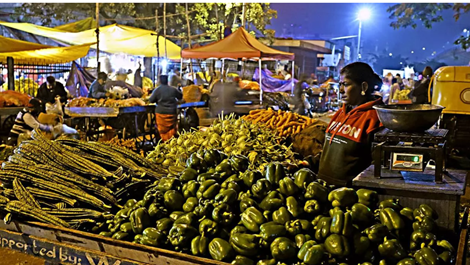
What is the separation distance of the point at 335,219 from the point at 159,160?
2249 millimetres

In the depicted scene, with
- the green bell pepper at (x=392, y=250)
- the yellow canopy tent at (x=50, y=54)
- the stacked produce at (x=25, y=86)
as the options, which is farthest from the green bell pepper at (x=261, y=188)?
the stacked produce at (x=25, y=86)

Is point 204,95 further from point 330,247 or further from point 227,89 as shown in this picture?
point 330,247

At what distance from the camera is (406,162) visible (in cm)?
244

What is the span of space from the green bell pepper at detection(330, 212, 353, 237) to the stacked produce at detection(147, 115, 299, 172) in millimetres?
1886

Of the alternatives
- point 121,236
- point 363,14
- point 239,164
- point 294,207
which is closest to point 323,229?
point 294,207

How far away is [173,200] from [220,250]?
480 mm

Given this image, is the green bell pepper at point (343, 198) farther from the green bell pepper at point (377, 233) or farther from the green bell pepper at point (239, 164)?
the green bell pepper at point (239, 164)

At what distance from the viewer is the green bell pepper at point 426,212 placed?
6.86 ft

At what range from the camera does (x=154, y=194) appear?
2.44 metres

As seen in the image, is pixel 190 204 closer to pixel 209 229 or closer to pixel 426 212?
pixel 209 229

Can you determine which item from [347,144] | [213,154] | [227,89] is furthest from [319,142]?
[227,89]

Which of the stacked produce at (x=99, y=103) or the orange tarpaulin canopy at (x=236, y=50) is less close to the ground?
the orange tarpaulin canopy at (x=236, y=50)

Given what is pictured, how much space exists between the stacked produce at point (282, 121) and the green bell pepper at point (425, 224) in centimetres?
368

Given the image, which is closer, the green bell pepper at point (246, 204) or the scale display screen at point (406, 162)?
the green bell pepper at point (246, 204)
